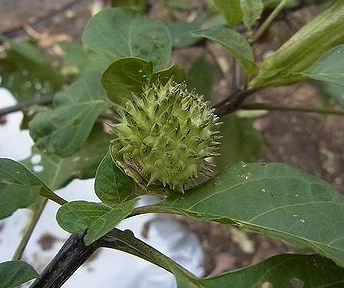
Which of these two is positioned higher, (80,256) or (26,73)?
(80,256)

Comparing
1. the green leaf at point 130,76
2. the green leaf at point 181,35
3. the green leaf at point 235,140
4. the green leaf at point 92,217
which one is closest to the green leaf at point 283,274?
the green leaf at point 92,217

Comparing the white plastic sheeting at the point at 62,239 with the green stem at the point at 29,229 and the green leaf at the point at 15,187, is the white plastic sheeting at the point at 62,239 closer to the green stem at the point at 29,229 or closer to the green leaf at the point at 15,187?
the green stem at the point at 29,229

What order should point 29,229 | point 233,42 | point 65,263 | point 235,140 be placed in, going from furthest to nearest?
point 235,140 < point 29,229 < point 233,42 < point 65,263

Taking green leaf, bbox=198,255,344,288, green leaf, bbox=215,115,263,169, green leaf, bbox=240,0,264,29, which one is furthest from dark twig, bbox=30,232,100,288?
green leaf, bbox=215,115,263,169

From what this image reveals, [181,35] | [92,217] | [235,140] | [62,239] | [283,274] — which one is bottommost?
[62,239]

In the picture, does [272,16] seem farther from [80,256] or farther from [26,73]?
[26,73]

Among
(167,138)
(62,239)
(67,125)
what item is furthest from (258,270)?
(62,239)
